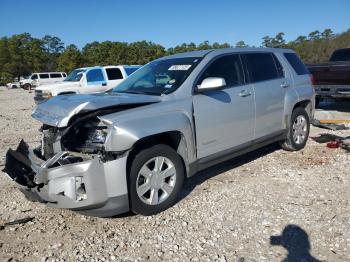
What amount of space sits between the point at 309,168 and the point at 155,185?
2.78m

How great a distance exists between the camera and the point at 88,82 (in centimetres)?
1689

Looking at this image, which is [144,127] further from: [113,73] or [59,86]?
[113,73]

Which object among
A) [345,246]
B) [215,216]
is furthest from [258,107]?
[345,246]

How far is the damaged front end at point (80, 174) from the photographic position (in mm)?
3562

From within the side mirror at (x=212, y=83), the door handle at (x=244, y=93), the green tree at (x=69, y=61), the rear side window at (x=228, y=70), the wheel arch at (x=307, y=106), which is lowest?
the wheel arch at (x=307, y=106)

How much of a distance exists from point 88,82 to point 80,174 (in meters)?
14.0

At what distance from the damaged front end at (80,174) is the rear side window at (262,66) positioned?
8.82 ft

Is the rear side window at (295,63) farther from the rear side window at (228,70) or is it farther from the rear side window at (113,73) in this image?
the rear side window at (113,73)

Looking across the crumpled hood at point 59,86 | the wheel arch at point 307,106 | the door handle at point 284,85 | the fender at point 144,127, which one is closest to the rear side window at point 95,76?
the crumpled hood at point 59,86

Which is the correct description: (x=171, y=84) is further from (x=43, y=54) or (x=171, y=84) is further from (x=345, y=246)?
(x=43, y=54)

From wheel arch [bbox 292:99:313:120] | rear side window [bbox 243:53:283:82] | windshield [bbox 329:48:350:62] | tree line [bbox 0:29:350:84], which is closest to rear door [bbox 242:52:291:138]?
rear side window [bbox 243:53:283:82]

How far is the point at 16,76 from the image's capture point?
69312mm

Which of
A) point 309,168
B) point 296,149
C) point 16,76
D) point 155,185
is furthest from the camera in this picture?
point 16,76

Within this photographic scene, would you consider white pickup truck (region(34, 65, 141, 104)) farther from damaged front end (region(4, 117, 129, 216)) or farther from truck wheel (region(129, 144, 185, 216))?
truck wheel (region(129, 144, 185, 216))
